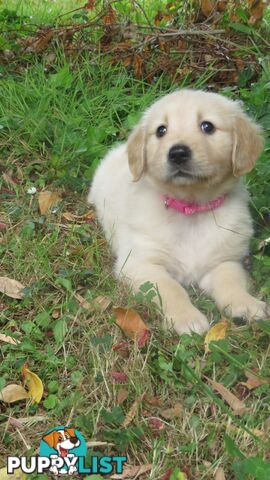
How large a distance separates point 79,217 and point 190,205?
834mm

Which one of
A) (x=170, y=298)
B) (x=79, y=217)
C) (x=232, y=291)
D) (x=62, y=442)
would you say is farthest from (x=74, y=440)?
(x=79, y=217)

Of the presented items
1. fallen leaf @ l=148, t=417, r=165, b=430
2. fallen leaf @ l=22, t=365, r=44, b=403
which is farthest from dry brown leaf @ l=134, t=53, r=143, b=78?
fallen leaf @ l=148, t=417, r=165, b=430

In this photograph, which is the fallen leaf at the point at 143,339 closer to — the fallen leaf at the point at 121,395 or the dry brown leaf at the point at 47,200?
the fallen leaf at the point at 121,395

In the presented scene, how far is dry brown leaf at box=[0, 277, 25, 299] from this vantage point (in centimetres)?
280

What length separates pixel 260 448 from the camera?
6.20 feet

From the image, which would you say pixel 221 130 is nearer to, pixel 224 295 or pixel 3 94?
pixel 224 295

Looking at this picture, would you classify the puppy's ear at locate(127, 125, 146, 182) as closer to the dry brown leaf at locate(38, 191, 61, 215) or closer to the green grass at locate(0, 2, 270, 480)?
the green grass at locate(0, 2, 270, 480)

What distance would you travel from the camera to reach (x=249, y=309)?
262cm

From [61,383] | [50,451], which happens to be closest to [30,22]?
[61,383]

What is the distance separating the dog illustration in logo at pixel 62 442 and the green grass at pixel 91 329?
0.14 feet

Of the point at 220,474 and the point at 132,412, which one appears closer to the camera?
the point at 220,474

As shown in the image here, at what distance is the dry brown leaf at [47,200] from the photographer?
358 centimetres

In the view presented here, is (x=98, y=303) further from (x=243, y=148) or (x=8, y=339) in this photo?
(x=243, y=148)

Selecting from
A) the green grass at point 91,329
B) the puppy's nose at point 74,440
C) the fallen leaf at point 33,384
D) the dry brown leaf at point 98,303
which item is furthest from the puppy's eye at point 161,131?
the puppy's nose at point 74,440
